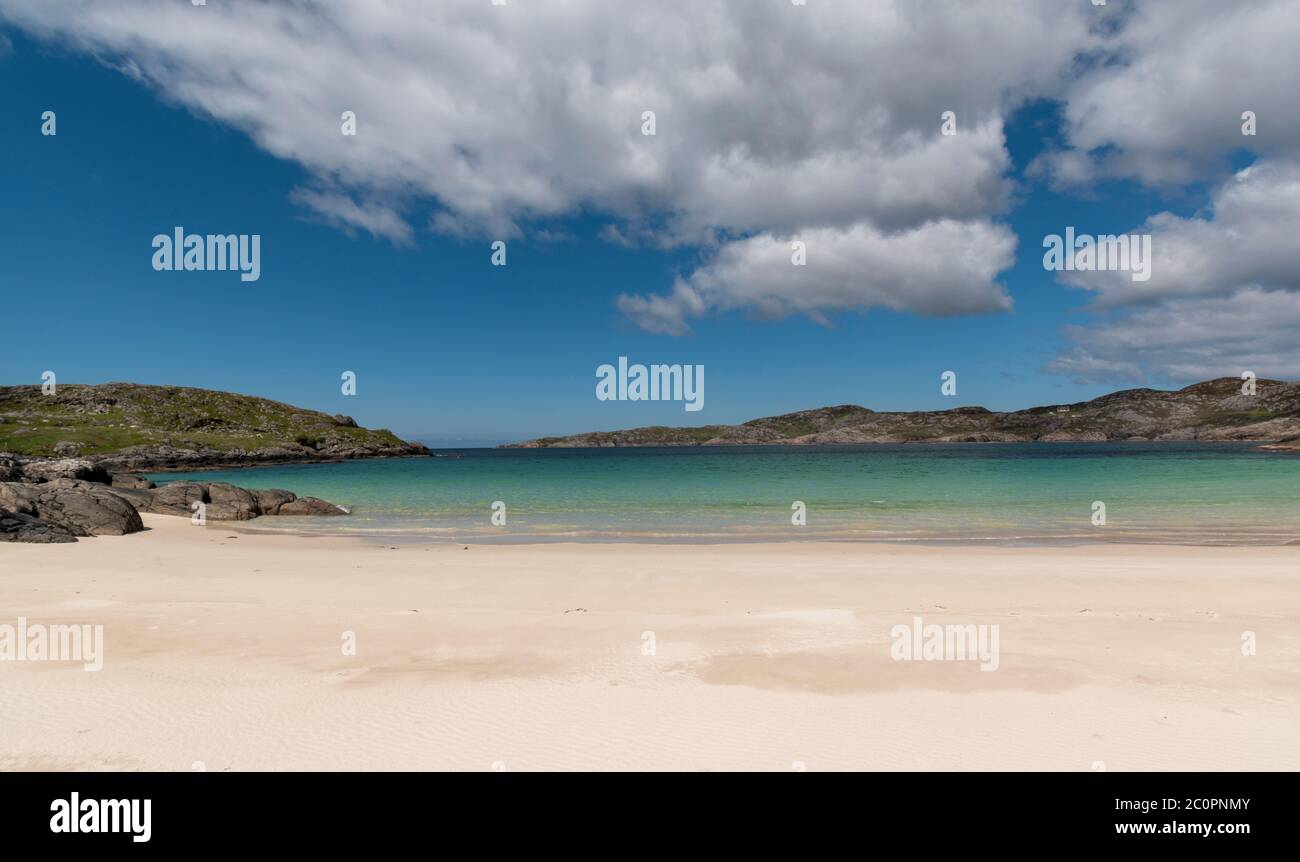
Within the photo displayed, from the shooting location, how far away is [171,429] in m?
118

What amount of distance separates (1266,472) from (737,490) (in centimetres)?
4959

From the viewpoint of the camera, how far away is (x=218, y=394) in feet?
498

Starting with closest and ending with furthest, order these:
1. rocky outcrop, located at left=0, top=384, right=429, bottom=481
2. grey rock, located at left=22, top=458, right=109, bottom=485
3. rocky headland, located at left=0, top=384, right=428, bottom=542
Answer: rocky headland, located at left=0, top=384, right=428, bottom=542 → grey rock, located at left=22, top=458, right=109, bottom=485 → rocky outcrop, located at left=0, top=384, right=429, bottom=481

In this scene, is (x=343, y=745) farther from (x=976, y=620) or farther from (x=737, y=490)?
(x=737, y=490)

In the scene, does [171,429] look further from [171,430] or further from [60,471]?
[60,471]

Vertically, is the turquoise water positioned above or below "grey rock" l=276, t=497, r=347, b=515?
below

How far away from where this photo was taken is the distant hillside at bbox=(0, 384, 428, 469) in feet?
303

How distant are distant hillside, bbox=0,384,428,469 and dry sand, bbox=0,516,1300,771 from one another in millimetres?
101904

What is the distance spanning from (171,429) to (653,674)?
146m

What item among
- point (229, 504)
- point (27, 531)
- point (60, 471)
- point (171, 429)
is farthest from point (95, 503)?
point (171, 429)

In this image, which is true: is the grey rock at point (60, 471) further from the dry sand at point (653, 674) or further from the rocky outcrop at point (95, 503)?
the dry sand at point (653, 674)
